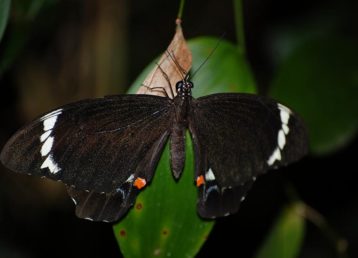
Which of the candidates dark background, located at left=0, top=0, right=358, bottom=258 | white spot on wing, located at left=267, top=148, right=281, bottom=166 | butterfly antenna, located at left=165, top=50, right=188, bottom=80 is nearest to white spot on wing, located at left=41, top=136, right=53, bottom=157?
butterfly antenna, located at left=165, top=50, right=188, bottom=80

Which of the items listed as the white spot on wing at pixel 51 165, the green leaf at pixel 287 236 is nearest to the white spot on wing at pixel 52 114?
the white spot on wing at pixel 51 165

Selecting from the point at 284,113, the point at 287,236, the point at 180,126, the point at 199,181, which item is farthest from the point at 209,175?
the point at 287,236

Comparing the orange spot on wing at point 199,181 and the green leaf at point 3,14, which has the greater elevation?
the green leaf at point 3,14

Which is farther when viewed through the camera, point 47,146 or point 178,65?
point 178,65

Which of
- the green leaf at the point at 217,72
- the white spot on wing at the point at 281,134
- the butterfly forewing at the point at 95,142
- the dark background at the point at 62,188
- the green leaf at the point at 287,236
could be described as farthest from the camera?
the dark background at the point at 62,188

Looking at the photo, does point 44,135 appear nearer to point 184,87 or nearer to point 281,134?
point 184,87

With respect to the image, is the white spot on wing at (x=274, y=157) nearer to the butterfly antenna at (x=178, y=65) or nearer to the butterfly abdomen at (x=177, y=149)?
the butterfly abdomen at (x=177, y=149)

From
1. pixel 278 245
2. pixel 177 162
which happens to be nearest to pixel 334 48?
pixel 278 245
